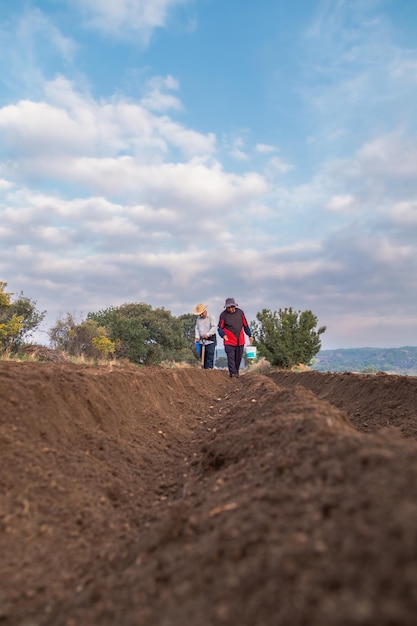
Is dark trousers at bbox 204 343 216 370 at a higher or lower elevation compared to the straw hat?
lower

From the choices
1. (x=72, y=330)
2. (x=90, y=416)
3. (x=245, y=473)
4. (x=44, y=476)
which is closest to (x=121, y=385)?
(x=90, y=416)

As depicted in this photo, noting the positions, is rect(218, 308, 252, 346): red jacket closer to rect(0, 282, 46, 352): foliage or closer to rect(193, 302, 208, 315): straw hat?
rect(193, 302, 208, 315): straw hat

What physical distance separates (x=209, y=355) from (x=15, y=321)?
8331mm

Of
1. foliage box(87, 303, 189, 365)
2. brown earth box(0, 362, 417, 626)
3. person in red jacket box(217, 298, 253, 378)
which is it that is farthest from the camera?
foliage box(87, 303, 189, 365)

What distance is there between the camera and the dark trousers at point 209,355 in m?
15.9

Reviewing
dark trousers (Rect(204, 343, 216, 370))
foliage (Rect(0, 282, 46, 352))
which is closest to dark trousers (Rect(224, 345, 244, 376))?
dark trousers (Rect(204, 343, 216, 370))

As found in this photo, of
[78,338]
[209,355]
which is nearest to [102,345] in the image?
[78,338]

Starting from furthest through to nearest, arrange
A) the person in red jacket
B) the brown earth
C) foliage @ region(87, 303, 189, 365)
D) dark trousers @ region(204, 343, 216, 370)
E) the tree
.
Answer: foliage @ region(87, 303, 189, 365), the tree, dark trousers @ region(204, 343, 216, 370), the person in red jacket, the brown earth

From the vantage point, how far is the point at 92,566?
2.67 meters

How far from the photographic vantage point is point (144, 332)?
35875mm

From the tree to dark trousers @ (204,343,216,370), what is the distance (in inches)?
395

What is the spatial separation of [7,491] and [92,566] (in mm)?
917

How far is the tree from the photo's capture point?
26094 mm

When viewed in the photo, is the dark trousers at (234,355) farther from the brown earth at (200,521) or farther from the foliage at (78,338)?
the foliage at (78,338)
